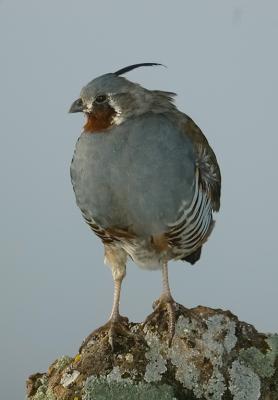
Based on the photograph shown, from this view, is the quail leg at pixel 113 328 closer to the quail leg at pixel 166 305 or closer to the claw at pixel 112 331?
the claw at pixel 112 331

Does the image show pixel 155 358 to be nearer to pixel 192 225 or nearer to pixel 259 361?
pixel 259 361

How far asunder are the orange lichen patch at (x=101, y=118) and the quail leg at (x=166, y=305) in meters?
1.59

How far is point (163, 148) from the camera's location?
667 cm

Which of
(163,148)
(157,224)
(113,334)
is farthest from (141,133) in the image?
(113,334)

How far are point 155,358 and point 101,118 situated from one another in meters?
2.16

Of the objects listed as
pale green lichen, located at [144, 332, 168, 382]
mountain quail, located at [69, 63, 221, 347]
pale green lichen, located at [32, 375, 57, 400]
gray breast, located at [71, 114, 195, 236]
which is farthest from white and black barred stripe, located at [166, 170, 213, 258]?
pale green lichen, located at [32, 375, 57, 400]

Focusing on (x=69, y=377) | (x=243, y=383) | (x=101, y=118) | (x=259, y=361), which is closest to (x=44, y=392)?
(x=69, y=377)

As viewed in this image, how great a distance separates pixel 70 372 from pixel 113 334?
511 mm

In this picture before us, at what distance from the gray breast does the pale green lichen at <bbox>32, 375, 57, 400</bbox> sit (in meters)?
1.49

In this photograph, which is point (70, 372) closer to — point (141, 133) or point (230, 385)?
point (230, 385)

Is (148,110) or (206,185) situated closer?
(148,110)

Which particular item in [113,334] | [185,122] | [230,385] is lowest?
[230,385]

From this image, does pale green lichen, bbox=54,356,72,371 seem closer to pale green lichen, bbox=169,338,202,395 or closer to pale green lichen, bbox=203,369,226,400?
pale green lichen, bbox=169,338,202,395

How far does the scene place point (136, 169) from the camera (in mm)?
6543
